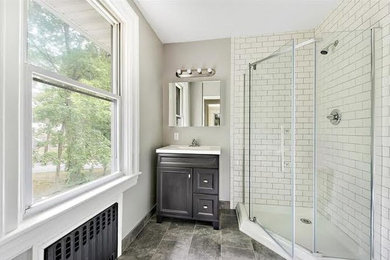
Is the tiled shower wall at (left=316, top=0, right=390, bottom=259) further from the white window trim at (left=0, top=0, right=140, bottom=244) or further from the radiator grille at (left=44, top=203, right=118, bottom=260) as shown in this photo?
the white window trim at (left=0, top=0, right=140, bottom=244)

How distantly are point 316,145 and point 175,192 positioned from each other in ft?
5.50

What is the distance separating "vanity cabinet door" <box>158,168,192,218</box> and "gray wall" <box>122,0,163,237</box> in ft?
0.63

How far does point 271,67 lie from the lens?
244cm

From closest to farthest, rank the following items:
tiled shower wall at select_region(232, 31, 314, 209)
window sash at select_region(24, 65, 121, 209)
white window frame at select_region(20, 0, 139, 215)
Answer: window sash at select_region(24, 65, 121, 209), white window frame at select_region(20, 0, 139, 215), tiled shower wall at select_region(232, 31, 314, 209)

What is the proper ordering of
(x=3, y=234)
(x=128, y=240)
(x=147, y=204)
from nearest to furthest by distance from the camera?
(x=3, y=234), (x=128, y=240), (x=147, y=204)

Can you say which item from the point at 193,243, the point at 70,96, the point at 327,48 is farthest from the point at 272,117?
the point at 70,96

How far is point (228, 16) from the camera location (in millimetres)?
2258

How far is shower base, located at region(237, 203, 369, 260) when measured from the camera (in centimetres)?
166

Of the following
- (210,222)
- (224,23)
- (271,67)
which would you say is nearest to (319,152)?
(271,67)

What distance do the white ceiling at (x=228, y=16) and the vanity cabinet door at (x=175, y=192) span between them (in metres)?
1.85

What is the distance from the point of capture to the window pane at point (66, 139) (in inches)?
42.1

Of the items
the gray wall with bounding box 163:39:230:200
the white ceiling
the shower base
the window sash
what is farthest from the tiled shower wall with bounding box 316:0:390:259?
the window sash

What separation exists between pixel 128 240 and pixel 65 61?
1701 millimetres

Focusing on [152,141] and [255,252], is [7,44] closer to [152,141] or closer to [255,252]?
[152,141]
